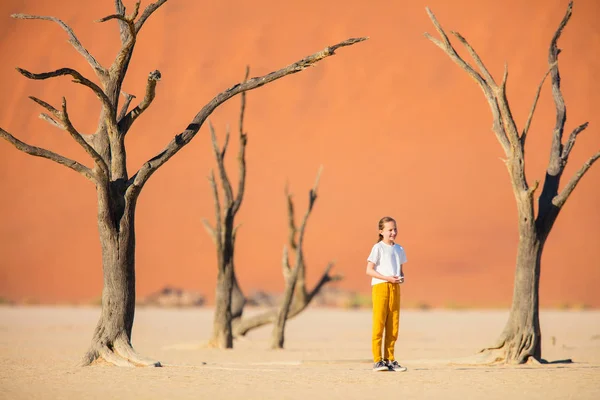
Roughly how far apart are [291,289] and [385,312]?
23.1 ft

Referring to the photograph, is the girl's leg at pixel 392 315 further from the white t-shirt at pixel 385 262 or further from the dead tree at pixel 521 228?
the dead tree at pixel 521 228

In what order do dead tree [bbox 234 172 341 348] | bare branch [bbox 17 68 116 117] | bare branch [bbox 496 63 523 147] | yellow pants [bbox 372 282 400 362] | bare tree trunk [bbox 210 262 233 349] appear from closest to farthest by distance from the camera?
yellow pants [bbox 372 282 400 362], bare branch [bbox 17 68 116 117], bare branch [bbox 496 63 523 147], bare tree trunk [bbox 210 262 233 349], dead tree [bbox 234 172 341 348]

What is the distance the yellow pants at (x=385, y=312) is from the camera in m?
9.77

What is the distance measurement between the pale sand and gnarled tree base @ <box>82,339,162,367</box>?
0.83 ft

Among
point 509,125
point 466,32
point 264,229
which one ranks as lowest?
point 509,125

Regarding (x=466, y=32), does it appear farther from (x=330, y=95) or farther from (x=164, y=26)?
(x=164, y=26)

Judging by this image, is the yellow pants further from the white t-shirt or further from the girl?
the white t-shirt

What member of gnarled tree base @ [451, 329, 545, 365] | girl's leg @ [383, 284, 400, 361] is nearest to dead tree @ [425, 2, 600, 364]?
gnarled tree base @ [451, 329, 545, 365]

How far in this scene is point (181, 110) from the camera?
44469mm

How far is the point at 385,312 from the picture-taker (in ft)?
32.2

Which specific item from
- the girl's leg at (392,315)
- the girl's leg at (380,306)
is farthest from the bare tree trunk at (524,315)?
the girl's leg at (380,306)

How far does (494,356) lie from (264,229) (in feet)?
98.2

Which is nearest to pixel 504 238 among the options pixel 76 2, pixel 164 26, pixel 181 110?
pixel 181 110

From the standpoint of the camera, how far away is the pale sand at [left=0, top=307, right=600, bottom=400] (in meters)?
8.59
